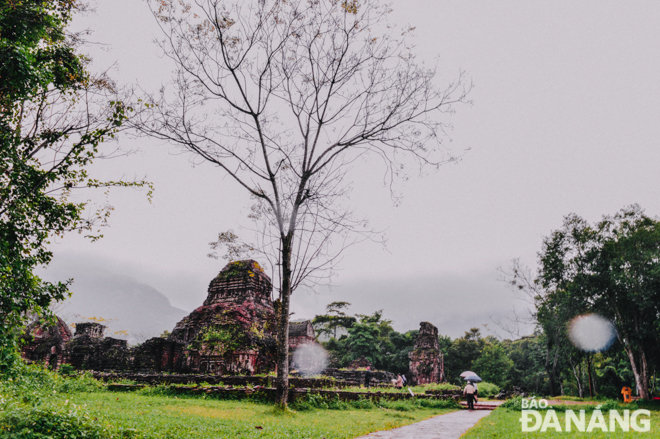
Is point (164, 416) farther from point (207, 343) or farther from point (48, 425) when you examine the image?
point (207, 343)

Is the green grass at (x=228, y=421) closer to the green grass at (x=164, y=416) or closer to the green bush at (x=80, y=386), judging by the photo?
the green grass at (x=164, y=416)

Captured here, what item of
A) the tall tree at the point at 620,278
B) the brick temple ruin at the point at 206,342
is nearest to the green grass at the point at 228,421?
the brick temple ruin at the point at 206,342

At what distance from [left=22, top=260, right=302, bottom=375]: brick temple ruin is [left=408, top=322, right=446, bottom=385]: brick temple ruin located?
12.0m

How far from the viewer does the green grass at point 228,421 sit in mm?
5578

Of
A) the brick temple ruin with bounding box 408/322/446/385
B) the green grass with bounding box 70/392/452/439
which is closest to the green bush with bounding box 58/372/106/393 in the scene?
the green grass with bounding box 70/392/452/439

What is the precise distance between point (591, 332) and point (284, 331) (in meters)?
18.5

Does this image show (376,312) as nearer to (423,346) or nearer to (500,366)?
(500,366)

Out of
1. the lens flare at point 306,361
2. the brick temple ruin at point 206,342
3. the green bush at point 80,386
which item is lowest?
the lens flare at point 306,361

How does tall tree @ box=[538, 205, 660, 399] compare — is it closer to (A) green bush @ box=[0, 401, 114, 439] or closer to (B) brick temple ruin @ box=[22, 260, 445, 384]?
(B) brick temple ruin @ box=[22, 260, 445, 384]

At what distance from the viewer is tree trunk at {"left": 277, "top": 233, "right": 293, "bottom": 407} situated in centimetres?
920

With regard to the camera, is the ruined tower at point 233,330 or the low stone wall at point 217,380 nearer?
the low stone wall at point 217,380

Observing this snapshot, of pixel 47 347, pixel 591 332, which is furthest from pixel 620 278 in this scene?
pixel 47 347

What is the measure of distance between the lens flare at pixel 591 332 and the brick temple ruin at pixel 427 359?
9159 millimetres

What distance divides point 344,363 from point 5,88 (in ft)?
112
